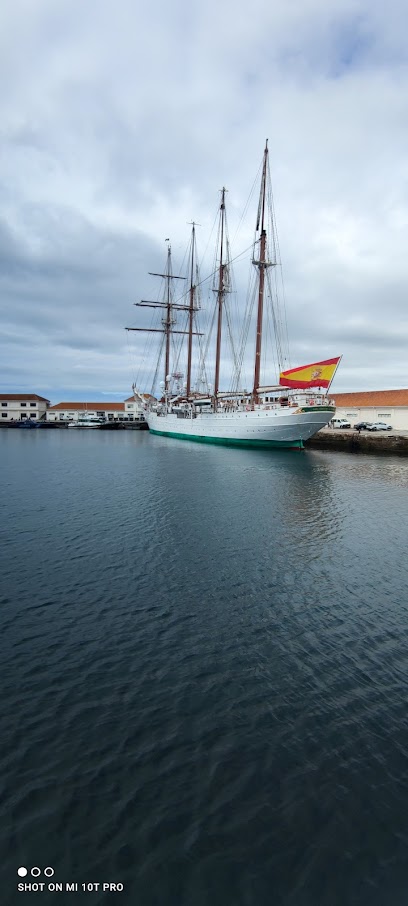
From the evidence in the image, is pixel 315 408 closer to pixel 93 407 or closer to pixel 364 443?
pixel 364 443

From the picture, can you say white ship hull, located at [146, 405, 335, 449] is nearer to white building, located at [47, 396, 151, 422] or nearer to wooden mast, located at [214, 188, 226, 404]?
wooden mast, located at [214, 188, 226, 404]

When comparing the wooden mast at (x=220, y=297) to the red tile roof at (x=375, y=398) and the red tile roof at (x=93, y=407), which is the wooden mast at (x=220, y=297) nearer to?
the red tile roof at (x=375, y=398)

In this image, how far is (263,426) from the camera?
54438 millimetres

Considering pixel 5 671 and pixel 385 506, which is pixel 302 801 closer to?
pixel 5 671

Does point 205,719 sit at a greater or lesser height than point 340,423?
lesser

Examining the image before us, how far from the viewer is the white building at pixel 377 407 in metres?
70.4

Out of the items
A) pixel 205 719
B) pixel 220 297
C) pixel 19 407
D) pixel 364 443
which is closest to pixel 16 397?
pixel 19 407

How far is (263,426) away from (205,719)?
160 ft

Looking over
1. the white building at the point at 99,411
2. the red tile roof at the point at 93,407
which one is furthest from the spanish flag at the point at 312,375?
the red tile roof at the point at 93,407

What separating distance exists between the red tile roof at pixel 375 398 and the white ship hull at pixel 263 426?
2682cm

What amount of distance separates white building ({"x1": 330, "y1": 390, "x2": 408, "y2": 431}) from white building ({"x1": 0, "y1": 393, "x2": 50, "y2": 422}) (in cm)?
9025

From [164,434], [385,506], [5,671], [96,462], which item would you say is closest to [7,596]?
[5,671]

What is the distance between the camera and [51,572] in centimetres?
1278

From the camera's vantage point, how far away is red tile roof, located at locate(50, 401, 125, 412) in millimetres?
137125
